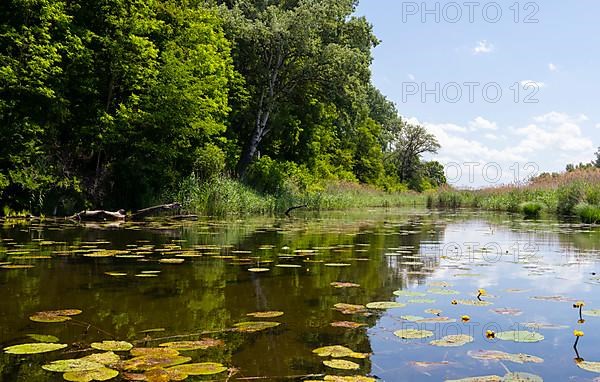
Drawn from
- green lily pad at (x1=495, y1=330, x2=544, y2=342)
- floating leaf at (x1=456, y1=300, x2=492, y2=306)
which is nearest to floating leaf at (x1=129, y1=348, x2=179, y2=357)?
green lily pad at (x1=495, y1=330, x2=544, y2=342)

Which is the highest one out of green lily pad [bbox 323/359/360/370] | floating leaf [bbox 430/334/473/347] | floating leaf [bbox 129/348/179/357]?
floating leaf [bbox 129/348/179/357]

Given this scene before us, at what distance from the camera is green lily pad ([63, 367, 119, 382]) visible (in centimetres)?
198

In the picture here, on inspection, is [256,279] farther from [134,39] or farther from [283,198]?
[283,198]

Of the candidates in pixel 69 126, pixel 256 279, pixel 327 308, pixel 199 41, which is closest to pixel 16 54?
pixel 69 126

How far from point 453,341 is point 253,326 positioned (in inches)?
43.4

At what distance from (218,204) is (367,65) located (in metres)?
10.7

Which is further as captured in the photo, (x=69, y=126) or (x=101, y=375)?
(x=69, y=126)

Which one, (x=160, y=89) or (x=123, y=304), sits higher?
(x=160, y=89)

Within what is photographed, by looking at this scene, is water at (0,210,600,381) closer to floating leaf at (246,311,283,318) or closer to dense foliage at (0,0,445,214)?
floating leaf at (246,311,283,318)

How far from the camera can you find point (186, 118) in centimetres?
1485

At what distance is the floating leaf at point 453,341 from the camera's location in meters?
2.58

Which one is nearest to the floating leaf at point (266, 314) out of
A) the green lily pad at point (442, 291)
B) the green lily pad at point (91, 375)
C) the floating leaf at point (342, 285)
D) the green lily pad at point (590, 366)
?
the floating leaf at point (342, 285)

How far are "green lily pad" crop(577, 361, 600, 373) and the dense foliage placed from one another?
11.4 m

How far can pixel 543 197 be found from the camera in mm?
19969
